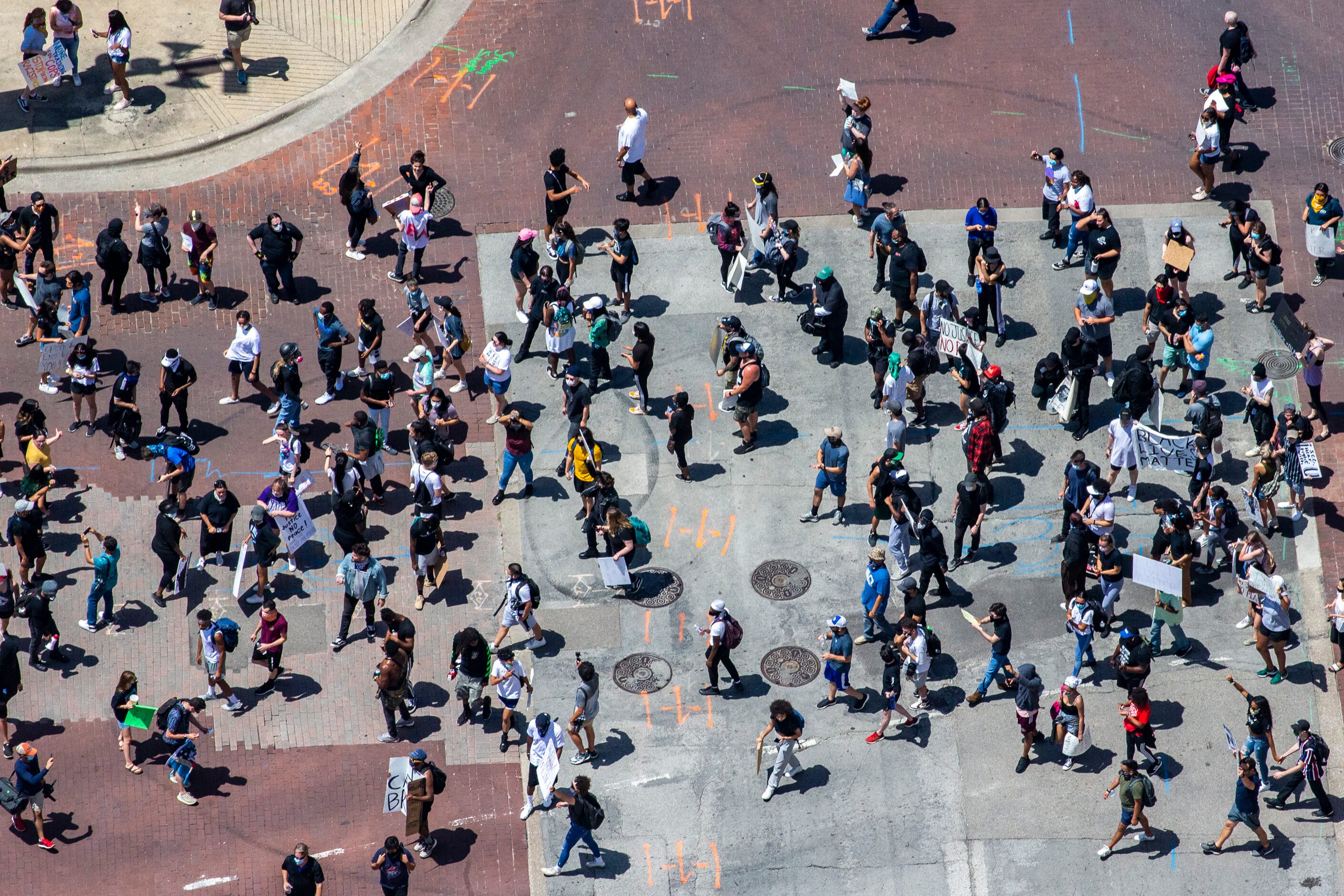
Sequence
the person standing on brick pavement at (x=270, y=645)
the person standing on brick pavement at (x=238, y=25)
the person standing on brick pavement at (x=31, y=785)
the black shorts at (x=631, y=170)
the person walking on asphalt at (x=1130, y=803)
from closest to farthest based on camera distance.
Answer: the person walking on asphalt at (x=1130, y=803) < the person standing on brick pavement at (x=31, y=785) < the person standing on brick pavement at (x=270, y=645) < the black shorts at (x=631, y=170) < the person standing on brick pavement at (x=238, y=25)

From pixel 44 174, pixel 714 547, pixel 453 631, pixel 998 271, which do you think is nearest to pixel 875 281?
pixel 998 271

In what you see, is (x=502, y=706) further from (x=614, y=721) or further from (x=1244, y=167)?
(x=1244, y=167)

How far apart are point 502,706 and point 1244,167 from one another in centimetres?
1639

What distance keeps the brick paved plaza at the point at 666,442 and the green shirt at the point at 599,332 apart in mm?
1020

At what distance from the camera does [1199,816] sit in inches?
987

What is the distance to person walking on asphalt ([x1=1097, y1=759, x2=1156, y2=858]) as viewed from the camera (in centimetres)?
2412

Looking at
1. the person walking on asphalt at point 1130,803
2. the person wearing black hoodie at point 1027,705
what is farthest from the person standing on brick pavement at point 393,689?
the person walking on asphalt at point 1130,803

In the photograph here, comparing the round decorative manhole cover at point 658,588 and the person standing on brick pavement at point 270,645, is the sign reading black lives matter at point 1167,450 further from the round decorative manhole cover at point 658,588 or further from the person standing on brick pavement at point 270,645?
the person standing on brick pavement at point 270,645

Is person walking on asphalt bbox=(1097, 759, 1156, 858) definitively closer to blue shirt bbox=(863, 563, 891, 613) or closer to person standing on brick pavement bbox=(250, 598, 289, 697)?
blue shirt bbox=(863, 563, 891, 613)

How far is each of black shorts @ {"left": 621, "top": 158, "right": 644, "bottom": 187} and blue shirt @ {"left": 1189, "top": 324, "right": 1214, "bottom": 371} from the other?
9.72 meters

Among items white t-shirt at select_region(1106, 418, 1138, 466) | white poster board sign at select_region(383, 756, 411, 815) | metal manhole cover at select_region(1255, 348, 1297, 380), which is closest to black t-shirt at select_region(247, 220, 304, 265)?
white poster board sign at select_region(383, 756, 411, 815)

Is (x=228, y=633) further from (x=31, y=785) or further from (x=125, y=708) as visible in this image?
(x=31, y=785)

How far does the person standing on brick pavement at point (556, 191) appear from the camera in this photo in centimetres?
3262

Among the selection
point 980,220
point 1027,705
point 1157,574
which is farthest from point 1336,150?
point 1027,705
